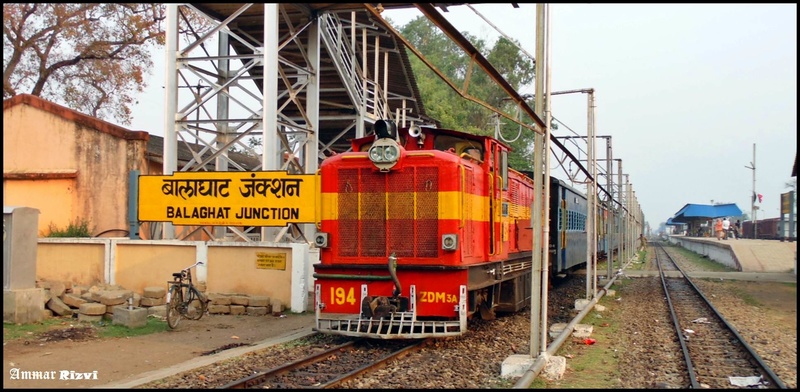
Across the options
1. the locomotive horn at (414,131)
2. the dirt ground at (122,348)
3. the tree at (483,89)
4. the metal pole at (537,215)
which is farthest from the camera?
the tree at (483,89)

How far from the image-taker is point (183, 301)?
11680 millimetres

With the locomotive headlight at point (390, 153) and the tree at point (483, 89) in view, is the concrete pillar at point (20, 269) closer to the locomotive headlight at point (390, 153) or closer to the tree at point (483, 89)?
the locomotive headlight at point (390, 153)

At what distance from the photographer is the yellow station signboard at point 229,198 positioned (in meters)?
13.5

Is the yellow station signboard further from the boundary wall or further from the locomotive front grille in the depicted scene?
the locomotive front grille

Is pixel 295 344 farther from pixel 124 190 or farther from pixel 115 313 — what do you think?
pixel 124 190

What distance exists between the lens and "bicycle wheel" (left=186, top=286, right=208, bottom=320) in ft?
39.0

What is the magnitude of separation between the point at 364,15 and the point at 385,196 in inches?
467

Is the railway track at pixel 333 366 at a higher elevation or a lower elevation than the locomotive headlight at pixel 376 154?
lower

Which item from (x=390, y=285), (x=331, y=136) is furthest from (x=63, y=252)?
(x=331, y=136)

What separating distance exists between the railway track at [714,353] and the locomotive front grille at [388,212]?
3.84 metres

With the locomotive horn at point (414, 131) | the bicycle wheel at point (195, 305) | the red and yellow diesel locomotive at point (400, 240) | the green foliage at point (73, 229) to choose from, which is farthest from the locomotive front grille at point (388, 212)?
the green foliage at point (73, 229)

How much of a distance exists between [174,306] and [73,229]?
7514 mm

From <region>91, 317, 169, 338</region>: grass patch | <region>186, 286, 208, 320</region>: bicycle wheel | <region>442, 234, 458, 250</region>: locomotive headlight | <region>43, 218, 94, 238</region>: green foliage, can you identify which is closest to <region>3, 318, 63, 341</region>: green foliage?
<region>91, 317, 169, 338</region>: grass patch

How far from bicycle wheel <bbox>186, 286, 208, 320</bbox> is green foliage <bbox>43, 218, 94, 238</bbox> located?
643cm
